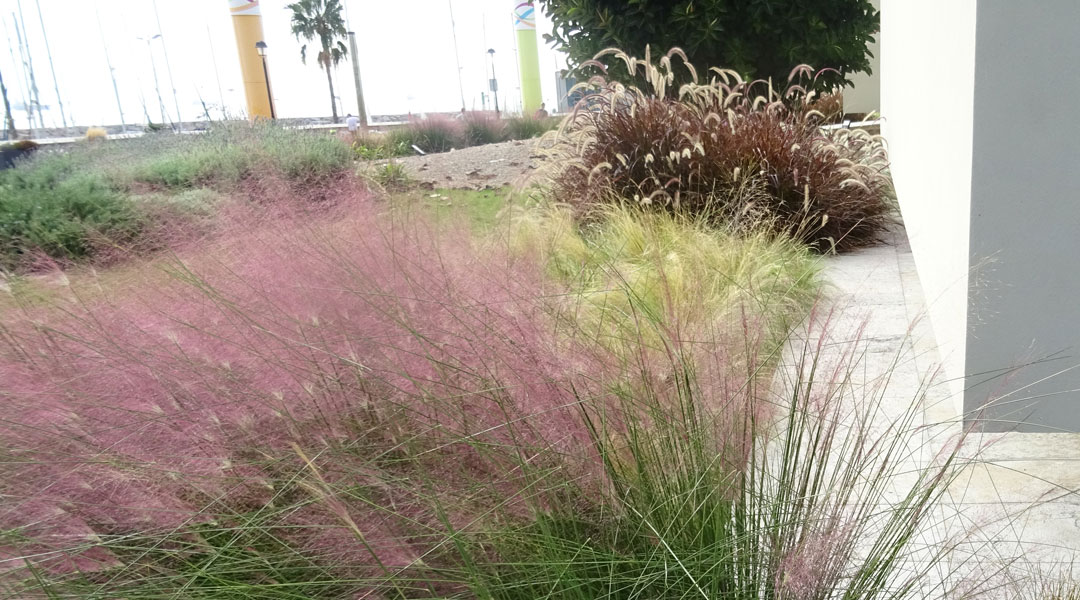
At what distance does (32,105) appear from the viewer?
10.9m

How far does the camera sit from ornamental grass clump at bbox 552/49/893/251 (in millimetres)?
4039

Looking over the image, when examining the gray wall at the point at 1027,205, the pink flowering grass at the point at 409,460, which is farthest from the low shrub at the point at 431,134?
the pink flowering grass at the point at 409,460

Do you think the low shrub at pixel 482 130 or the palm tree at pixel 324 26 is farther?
the palm tree at pixel 324 26

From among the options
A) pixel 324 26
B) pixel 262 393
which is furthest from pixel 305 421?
pixel 324 26

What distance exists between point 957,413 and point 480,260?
131 centimetres

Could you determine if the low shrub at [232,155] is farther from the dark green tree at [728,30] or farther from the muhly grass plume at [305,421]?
the muhly grass plume at [305,421]

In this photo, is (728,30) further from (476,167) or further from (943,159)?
(943,159)

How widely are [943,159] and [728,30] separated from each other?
5.62 meters

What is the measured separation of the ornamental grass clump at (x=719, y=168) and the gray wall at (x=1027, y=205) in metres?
1.98

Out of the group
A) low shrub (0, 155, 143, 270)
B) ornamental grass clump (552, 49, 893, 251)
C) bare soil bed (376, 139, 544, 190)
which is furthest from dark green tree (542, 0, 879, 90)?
low shrub (0, 155, 143, 270)

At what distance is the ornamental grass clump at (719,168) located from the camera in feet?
13.3

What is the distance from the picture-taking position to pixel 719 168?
164 inches

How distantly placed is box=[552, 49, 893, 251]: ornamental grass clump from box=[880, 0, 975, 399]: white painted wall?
769 mm

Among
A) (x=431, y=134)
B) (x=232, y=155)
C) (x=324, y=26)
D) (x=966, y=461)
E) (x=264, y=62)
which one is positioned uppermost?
(x=324, y=26)
